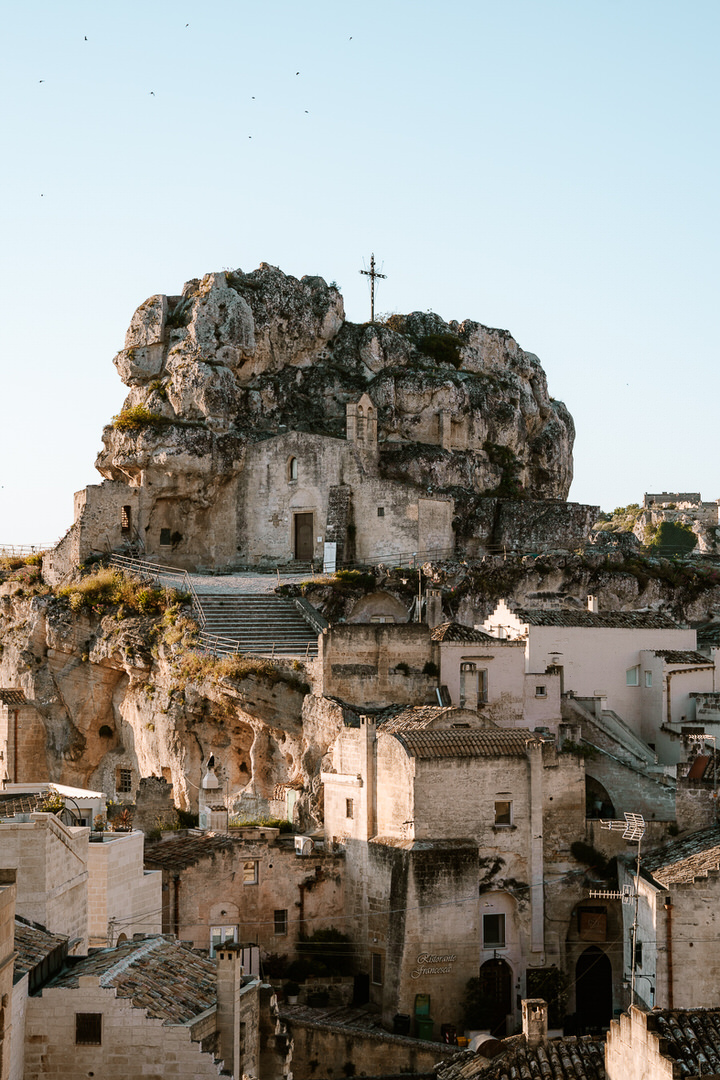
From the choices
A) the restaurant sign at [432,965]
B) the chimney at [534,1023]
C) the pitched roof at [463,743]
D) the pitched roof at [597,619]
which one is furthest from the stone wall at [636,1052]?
the pitched roof at [597,619]

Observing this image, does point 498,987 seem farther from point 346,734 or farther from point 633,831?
point 346,734

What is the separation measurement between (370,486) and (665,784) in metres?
21.8

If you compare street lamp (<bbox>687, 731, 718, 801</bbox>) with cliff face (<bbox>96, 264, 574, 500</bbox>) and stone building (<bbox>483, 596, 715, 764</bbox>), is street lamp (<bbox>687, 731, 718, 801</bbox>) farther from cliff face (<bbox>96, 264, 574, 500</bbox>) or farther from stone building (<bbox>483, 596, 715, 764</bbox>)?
cliff face (<bbox>96, 264, 574, 500</bbox>)

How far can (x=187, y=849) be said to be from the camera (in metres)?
45.0

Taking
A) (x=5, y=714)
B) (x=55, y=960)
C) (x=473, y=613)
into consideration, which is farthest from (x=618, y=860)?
(x=5, y=714)

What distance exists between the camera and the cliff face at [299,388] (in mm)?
70500

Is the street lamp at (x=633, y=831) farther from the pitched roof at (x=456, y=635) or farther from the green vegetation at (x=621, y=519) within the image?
the green vegetation at (x=621, y=519)

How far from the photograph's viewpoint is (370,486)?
219 ft

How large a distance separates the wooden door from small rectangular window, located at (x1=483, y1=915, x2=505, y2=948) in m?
25.5

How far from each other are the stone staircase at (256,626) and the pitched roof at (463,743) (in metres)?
8.99

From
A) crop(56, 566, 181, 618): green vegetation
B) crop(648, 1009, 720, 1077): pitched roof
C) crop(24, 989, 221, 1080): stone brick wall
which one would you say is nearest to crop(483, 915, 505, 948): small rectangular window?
crop(648, 1009, 720, 1077): pitched roof

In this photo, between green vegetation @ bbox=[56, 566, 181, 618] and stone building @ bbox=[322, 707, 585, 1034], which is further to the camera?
green vegetation @ bbox=[56, 566, 181, 618]

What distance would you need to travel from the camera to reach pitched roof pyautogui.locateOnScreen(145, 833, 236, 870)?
43.8 meters

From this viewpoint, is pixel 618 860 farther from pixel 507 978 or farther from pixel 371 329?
pixel 371 329
